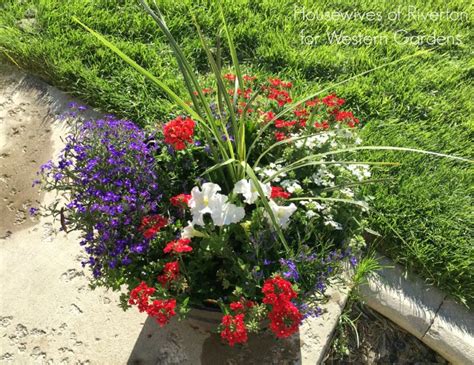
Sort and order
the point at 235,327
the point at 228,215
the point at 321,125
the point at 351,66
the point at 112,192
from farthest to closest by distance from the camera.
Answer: the point at 351,66, the point at 321,125, the point at 112,192, the point at 228,215, the point at 235,327

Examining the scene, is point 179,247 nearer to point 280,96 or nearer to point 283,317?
point 283,317

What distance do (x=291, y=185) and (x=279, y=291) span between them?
53cm

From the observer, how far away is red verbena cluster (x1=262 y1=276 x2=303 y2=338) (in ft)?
5.63

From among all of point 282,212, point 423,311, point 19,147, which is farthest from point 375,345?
point 19,147

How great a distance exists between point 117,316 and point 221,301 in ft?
2.61

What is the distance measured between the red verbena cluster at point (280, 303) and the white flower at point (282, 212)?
24 cm

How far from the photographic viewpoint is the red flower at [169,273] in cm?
180

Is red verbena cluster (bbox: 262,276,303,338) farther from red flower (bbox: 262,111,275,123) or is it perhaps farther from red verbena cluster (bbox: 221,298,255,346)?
red flower (bbox: 262,111,275,123)

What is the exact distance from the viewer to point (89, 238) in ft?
6.27

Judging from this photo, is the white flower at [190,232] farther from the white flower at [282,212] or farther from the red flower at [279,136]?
the red flower at [279,136]

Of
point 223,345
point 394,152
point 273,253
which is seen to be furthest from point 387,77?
point 223,345

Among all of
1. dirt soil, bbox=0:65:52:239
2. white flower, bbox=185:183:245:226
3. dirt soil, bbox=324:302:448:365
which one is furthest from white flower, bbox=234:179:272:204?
dirt soil, bbox=0:65:52:239

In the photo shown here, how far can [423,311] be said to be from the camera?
2.41 metres

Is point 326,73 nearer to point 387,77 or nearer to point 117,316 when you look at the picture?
point 387,77
